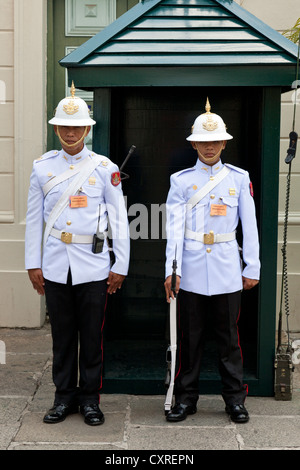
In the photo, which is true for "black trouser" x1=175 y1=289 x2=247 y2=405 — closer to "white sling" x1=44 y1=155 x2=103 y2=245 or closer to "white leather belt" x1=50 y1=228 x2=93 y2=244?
"white leather belt" x1=50 y1=228 x2=93 y2=244

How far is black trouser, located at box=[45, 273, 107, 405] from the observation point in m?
4.20

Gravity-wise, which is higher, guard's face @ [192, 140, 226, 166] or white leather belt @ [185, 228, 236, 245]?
guard's face @ [192, 140, 226, 166]

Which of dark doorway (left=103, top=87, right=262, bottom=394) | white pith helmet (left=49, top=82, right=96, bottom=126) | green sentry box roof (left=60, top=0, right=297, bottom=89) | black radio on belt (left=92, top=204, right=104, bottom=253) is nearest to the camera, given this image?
white pith helmet (left=49, top=82, right=96, bottom=126)

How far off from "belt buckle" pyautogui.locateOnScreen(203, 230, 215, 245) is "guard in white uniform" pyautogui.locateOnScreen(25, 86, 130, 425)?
46 centimetres

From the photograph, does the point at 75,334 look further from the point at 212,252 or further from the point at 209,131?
the point at 209,131

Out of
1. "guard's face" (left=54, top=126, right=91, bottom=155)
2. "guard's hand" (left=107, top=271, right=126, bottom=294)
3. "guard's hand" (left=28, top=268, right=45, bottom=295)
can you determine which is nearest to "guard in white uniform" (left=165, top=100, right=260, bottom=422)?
"guard's hand" (left=107, top=271, right=126, bottom=294)

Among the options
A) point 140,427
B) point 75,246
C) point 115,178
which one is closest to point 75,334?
point 75,246

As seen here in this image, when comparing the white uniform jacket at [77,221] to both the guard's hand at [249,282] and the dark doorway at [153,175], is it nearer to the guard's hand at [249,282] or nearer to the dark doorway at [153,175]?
the guard's hand at [249,282]

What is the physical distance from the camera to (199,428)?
4168 mm

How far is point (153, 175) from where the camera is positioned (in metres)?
5.48

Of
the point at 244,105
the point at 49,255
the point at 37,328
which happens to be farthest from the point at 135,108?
the point at 37,328

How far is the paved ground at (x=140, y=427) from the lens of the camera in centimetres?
393

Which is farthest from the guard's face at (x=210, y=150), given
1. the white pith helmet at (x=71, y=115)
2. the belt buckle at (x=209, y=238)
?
the white pith helmet at (x=71, y=115)

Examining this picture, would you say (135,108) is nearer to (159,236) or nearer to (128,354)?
(159,236)
